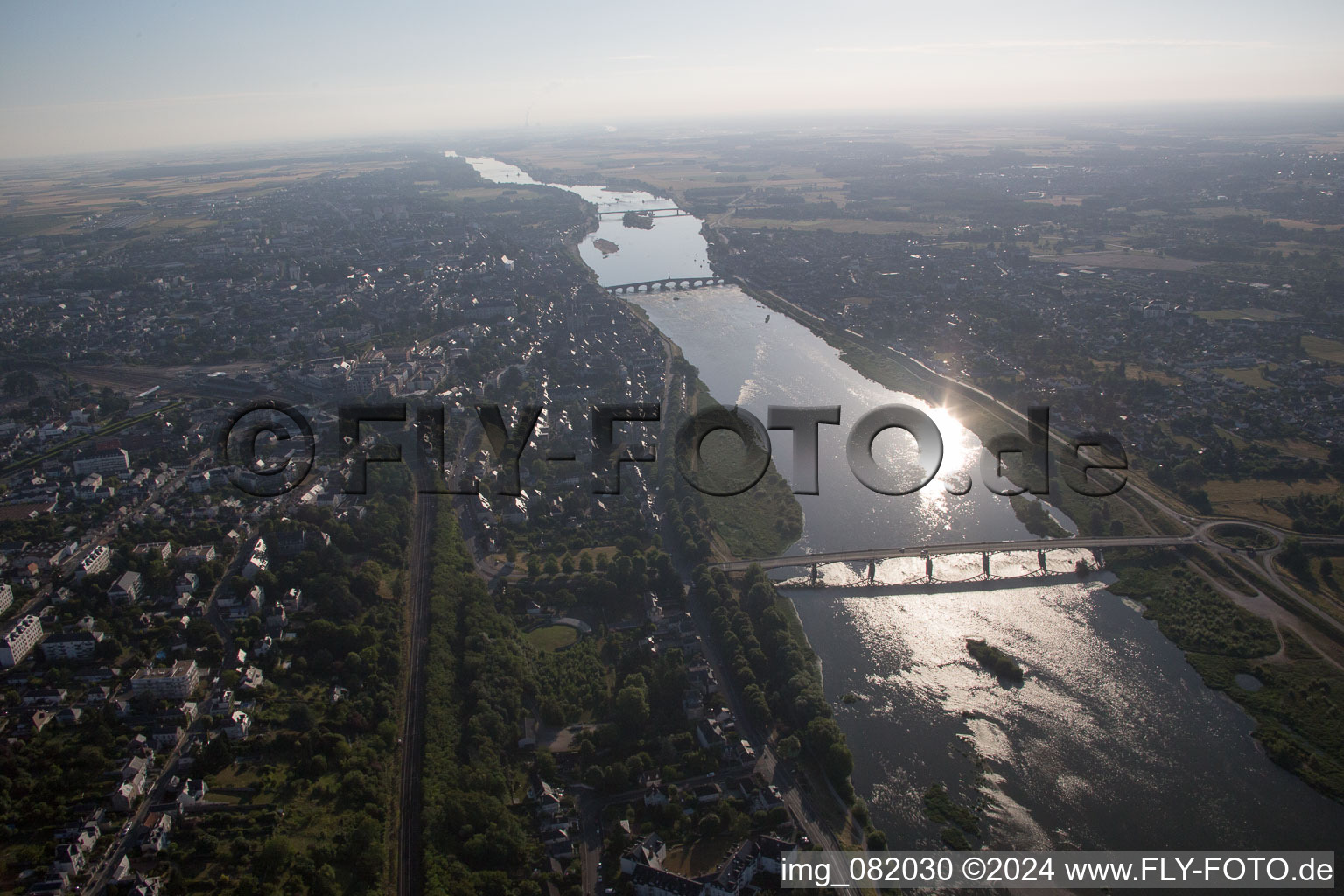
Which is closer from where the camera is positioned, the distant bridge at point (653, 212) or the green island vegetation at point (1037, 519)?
the green island vegetation at point (1037, 519)

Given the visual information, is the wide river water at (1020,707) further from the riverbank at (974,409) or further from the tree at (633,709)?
the tree at (633,709)

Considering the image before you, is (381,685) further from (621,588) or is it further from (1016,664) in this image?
(1016,664)

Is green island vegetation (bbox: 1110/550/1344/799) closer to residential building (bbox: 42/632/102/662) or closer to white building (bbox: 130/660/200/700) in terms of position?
white building (bbox: 130/660/200/700)

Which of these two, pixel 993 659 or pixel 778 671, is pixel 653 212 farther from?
pixel 778 671

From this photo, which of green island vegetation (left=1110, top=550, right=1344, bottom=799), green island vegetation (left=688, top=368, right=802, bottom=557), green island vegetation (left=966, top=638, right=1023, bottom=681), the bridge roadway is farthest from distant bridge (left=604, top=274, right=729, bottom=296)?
green island vegetation (left=966, top=638, right=1023, bottom=681)

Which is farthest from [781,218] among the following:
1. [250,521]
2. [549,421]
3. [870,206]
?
[250,521]

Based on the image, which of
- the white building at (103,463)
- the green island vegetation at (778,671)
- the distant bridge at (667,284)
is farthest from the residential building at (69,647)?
the distant bridge at (667,284)
